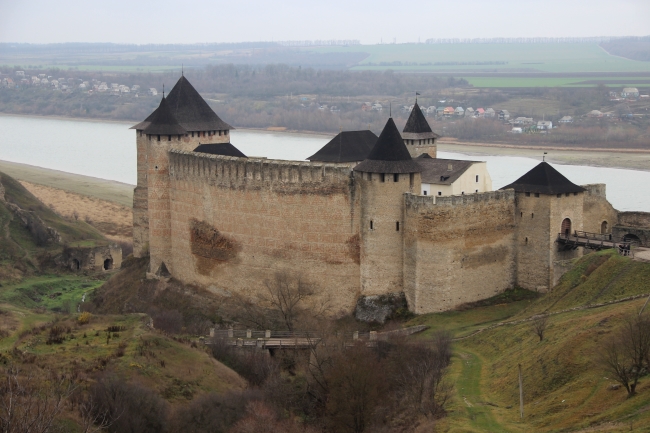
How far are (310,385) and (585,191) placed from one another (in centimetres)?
1034

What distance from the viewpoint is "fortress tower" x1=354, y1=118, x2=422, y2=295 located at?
1086 inches

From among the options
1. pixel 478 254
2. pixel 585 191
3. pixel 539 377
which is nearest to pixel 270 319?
pixel 478 254

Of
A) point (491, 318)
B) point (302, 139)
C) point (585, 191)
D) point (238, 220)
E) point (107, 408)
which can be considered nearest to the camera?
point (107, 408)

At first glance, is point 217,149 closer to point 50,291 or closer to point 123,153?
point 50,291

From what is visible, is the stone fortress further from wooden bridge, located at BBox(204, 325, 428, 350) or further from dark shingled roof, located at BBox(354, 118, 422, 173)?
wooden bridge, located at BBox(204, 325, 428, 350)

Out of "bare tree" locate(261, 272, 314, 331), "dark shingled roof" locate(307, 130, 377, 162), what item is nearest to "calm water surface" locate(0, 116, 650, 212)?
"dark shingled roof" locate(307, 130, 377, 162)

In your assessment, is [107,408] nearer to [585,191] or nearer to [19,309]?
[19,309]

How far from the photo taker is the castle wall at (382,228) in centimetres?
2761

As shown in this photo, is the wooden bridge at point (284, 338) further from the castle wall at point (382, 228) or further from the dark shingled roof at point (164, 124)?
the dark shingled roof at point (164, 124)

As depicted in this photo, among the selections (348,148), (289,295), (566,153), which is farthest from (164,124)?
(566,153)

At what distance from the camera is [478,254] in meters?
27.9

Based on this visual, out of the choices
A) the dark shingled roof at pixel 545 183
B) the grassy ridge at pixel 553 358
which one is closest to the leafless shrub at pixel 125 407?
the grassy ridge at pixel 553 358

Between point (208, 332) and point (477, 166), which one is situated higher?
point (477, 166)

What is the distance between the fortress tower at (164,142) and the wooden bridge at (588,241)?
12560mm
